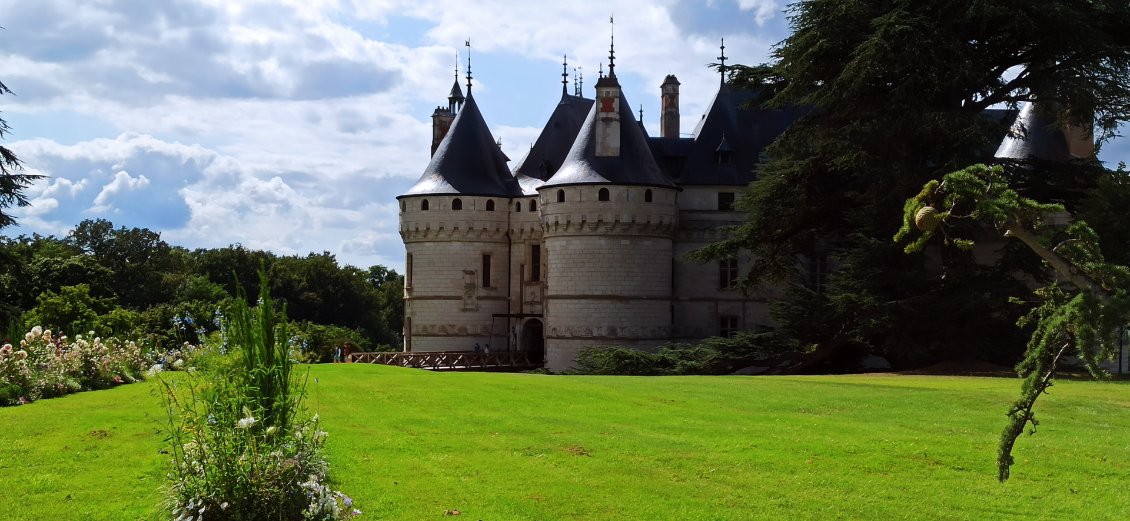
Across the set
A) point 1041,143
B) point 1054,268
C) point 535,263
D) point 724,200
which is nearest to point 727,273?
point 724,200

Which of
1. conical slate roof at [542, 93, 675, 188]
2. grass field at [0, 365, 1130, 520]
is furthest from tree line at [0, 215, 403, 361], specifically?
grass field at [0, 365, 1130, 520]

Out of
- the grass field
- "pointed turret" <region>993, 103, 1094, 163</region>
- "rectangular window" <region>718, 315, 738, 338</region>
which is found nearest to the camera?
the grass field

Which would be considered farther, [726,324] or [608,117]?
[726,324]

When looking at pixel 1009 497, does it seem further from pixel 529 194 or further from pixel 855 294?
pixel 529 194

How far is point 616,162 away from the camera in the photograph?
125 ft

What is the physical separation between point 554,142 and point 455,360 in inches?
402

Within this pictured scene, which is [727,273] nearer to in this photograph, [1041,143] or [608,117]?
[608,117]

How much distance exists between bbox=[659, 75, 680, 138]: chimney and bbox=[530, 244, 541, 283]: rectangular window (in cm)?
631

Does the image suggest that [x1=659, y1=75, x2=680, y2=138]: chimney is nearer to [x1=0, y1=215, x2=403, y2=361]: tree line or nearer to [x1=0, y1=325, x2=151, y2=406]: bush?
[x1=0, y1=215, x2=403, y2=361]: tree line

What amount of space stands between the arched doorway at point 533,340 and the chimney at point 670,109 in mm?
8502

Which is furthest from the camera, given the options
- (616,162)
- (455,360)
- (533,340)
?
(533,340)

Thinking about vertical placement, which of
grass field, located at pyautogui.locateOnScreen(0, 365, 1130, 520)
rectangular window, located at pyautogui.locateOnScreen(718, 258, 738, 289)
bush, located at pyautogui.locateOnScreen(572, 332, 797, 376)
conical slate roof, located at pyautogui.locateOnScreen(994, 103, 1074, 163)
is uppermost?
conical slate roof, located at pyautogui.locateOnScreen(994, 103, 1074, 163)

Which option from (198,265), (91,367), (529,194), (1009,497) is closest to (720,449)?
(1009,497)

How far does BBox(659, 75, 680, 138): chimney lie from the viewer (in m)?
43.4
